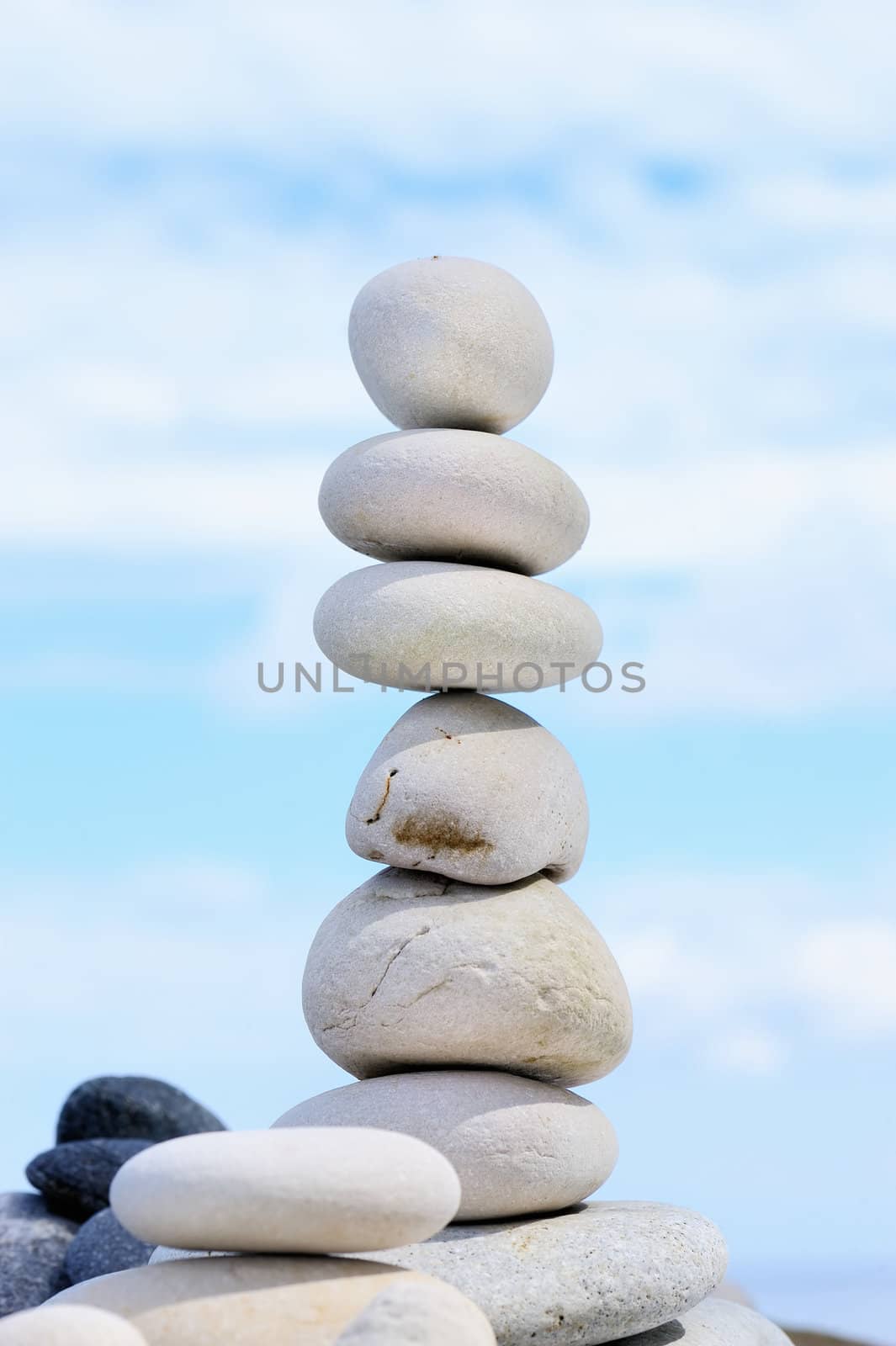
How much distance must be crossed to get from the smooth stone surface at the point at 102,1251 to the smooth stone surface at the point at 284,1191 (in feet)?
15.9

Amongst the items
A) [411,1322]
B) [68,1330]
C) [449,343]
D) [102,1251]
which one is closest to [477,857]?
[449,343]

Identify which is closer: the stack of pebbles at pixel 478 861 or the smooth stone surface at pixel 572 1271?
the smooth stone surface at pixel 572 1271

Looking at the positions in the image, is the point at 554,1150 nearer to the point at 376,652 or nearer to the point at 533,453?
the point at 376,652

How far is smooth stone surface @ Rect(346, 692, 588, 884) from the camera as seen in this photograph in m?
5.71

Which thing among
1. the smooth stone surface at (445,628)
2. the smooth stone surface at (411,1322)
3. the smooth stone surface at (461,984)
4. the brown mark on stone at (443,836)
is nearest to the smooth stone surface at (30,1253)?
the smooth stone surface at (461,984)

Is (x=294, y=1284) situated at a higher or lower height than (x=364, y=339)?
lower

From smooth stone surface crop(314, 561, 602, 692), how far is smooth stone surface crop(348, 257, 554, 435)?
2.39ft

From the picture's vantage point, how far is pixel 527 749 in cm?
598

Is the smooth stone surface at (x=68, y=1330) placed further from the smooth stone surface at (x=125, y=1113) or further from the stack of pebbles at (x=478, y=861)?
the smooth stone surface at (x=125, y=1113)

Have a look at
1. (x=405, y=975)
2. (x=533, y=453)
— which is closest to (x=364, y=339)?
(x=533, y=453)

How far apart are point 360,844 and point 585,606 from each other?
1.48 m

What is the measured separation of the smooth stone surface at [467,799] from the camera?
18.7 feet

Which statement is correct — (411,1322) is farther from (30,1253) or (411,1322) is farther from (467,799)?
(30,1253)

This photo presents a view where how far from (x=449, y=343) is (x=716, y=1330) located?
4201 millimetres
